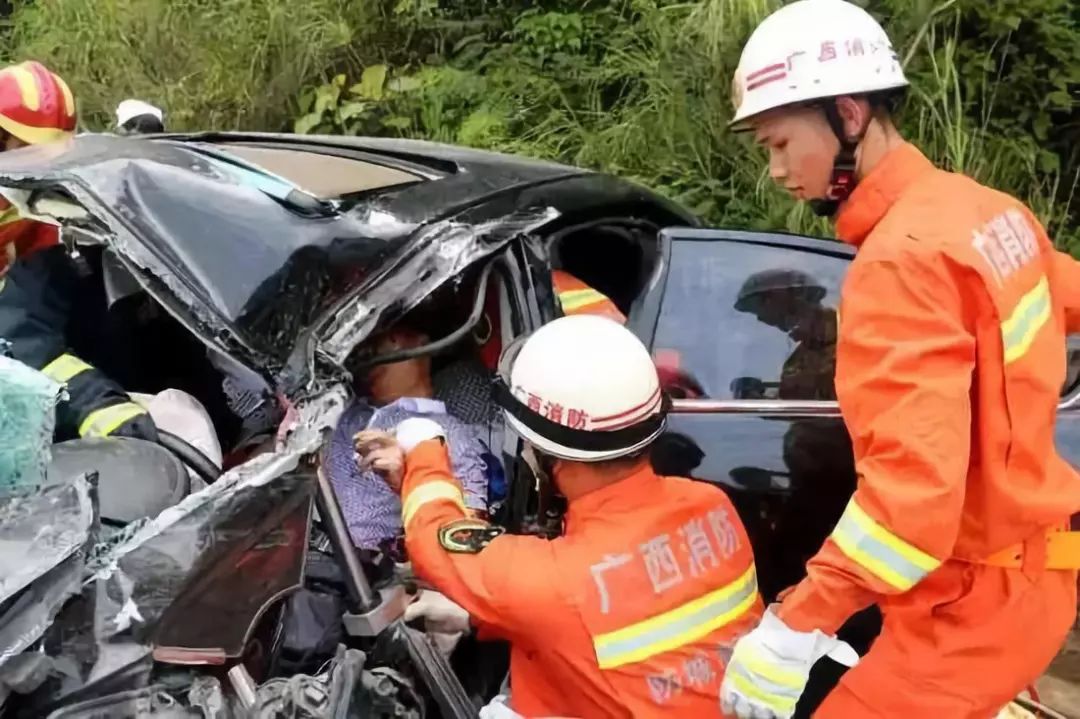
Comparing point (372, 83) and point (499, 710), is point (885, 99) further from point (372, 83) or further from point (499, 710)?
point (372, 83)

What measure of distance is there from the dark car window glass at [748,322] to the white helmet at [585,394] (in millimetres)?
526

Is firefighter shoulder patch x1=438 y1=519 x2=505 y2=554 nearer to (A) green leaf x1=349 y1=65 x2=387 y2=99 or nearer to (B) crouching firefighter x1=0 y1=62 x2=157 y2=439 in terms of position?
(B) crouching firefighter x1=0 y1=62 x2=157 y2=439

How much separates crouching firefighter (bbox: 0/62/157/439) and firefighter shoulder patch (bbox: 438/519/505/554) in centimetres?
81

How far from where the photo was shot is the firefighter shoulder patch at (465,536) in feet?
7.54

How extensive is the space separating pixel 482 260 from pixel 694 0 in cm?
459

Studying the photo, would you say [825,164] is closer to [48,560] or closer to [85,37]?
[48,560]

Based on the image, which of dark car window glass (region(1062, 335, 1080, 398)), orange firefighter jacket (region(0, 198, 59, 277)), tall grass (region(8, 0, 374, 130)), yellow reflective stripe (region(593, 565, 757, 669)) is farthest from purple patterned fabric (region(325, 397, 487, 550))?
tall grass (region(8, 0, 374, 130))

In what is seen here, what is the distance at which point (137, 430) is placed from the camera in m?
2.76

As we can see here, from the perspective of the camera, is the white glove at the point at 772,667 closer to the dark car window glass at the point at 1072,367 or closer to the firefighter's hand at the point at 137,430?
the dark car window glass at the point at 1072,367

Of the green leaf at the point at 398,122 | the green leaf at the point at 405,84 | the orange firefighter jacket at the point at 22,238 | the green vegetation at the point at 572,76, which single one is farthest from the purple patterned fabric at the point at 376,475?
the green leaf at the point at 405,84

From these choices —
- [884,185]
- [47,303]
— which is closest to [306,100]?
[47,303]

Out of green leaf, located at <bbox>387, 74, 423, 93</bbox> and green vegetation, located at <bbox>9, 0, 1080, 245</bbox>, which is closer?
green vegetation, located at <bbox>9, 0, 1080, 245</bbox>

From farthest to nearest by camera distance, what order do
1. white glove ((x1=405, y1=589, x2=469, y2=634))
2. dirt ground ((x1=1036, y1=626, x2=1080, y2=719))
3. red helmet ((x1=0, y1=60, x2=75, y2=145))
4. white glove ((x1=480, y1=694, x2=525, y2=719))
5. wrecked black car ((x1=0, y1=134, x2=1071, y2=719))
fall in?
dirt ground ((x1=1036, y1=626, x2=1080, y2=719)), red helmet ((x1=0, y1=60, x2=75, y2=145)), white glove ((x1=405, y1=589, x2=469, y2=634)), white glove ((x1=480, y1=694, x2=525, y2=719)), wrecked black car ((x1=0, y1=134, x2=1071, y2=719))

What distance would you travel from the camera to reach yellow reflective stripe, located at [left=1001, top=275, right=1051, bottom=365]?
208 cm
